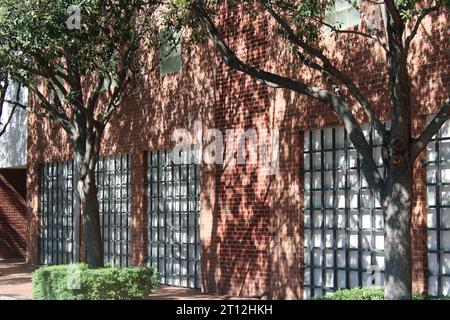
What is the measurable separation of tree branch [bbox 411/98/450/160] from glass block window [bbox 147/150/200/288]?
28.5 feet

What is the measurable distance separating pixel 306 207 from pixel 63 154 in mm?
11152

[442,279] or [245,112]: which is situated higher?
[245,112]

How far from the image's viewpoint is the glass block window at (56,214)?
79.9ft

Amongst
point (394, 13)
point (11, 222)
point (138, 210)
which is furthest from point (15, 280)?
point (394, 13)

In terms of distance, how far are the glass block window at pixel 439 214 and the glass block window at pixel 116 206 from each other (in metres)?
9.96

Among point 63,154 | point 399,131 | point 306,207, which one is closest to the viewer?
point 399,131

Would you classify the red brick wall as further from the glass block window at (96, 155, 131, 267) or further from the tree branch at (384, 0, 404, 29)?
the tree branch at (384, 0, 404, 29)

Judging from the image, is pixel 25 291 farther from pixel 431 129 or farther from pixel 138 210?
pixel 431 129

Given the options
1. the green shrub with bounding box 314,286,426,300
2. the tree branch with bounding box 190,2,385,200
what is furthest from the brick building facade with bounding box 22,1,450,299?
the tree branch with bounding box 190,2,385,200

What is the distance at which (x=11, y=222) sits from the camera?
3089cm

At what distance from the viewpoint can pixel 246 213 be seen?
16500 mm

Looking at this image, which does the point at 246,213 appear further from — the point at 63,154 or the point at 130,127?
the point at 63,154

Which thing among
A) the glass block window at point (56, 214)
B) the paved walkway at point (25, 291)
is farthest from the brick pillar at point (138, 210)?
the glass block window at point (56, 214)

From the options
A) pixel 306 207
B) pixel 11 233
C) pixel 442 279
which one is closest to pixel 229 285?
pixel 306 207
